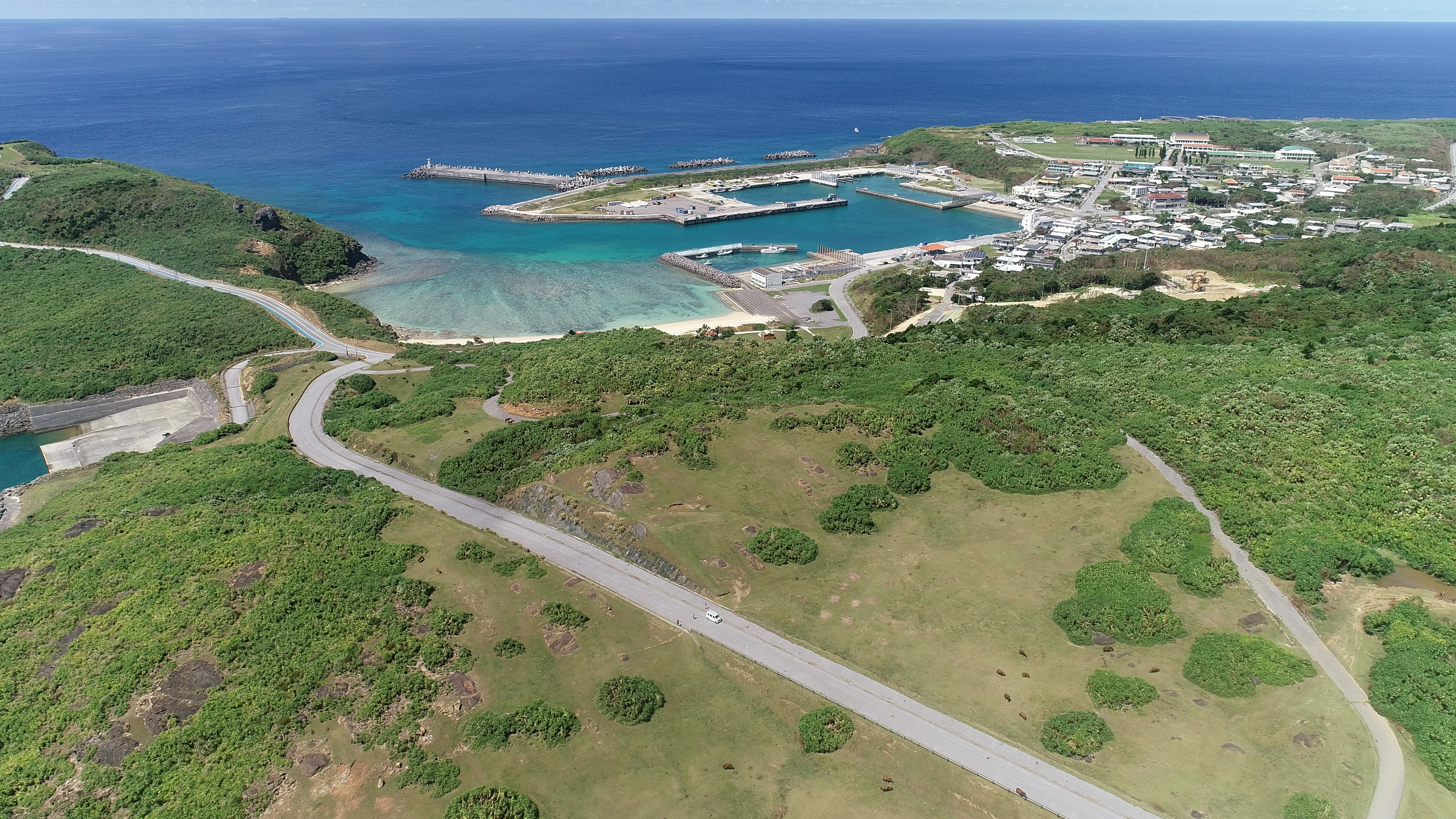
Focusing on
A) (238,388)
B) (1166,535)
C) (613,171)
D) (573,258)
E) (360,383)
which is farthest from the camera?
(613,171)

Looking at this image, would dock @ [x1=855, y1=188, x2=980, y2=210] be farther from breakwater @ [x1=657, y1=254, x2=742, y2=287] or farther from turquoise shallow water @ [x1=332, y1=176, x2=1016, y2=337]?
breakwater @ [x1=657, y1=254, x2=742, y2=287]

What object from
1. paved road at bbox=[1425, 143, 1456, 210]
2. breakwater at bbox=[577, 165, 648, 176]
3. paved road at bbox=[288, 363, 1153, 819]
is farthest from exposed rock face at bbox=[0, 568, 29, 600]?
paved road at bbox=[1425, 143, 1456, 210]

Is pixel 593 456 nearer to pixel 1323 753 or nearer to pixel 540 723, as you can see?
pixel 540 723

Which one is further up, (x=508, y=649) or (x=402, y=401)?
(x=508, y=649)

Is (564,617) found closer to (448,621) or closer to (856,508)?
(448,621)

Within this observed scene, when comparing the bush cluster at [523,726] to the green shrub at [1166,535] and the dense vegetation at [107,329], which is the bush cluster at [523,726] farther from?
the dense vegetation at [107,329]

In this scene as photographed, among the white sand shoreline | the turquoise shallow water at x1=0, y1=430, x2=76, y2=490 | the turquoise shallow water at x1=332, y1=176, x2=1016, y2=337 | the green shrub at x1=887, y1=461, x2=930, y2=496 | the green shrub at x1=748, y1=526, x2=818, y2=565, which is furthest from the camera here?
the turquoise shallow water at x1=332, y1=176, x2=1016, y2=337

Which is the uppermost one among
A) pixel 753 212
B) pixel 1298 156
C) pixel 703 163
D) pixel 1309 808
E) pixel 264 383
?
pixel 1298 156

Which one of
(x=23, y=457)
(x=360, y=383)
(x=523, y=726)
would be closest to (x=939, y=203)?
(x=360, y=383)
